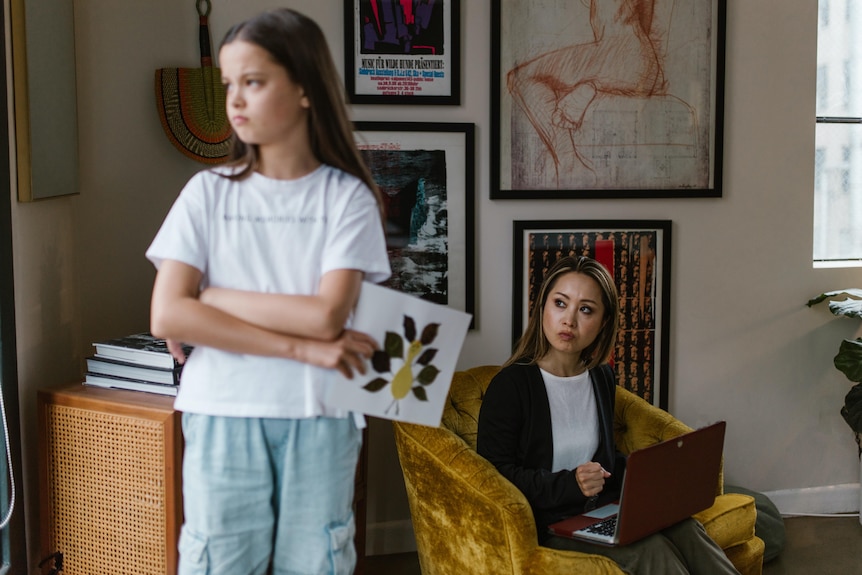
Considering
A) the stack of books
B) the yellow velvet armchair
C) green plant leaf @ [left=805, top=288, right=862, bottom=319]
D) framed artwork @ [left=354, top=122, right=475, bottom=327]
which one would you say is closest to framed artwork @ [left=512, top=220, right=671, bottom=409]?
framed artwork @ [left=354, top=122, right=475, bottom=327]

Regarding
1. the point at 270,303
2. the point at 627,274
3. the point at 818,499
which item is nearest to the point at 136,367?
the point at 270,303

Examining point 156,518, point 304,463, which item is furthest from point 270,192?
point 156,518

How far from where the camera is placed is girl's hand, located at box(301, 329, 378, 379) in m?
1.32

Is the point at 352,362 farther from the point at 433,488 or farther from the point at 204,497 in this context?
the point at 433,488

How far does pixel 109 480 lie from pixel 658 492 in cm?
126

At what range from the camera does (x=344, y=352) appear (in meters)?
1.32

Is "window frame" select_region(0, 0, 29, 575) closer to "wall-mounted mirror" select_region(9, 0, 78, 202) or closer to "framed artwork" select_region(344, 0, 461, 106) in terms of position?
"wall-mounted mirror" select_region(9, 0, 78, 202)

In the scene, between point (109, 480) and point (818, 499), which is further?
point (818, 499)

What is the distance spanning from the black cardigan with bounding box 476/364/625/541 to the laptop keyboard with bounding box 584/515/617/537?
0.07 metres

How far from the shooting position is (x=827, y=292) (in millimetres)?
3301

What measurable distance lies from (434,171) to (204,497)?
1739 millimetres

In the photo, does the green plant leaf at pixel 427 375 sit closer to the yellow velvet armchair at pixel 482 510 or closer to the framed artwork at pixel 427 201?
the yellow velvet armchair at pixel 482 510

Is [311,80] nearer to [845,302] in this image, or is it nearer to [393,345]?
[393,345]

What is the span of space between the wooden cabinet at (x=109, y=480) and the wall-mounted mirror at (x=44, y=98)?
54 cm
